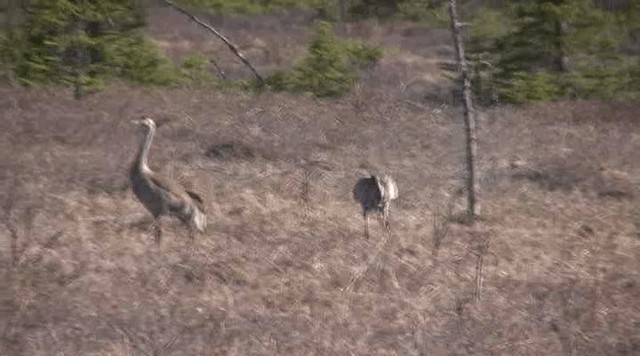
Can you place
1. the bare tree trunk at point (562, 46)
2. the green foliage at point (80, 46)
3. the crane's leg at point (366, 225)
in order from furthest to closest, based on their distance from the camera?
1. the bare tree trunk at point (562, 46)
2. the green foliage at point (80, 46)
3. the crane's leg at point (366, 225)

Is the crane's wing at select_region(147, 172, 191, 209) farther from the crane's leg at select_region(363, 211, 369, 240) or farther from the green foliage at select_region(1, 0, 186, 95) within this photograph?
the green foliage at select_region(1, 0, 186, 95)

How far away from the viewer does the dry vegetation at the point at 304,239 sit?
8.41 m

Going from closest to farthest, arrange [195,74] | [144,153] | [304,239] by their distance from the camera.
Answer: [304,239]
[144,153]
[195,74]

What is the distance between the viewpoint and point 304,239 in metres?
11.0

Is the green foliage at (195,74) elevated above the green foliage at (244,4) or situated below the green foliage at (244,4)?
above

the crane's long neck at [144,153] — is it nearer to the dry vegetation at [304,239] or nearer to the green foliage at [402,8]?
the dry vegetation at [304,239]

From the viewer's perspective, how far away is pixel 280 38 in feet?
130

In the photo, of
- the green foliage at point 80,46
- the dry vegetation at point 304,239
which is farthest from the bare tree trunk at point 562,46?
the green foliage at point 80,46

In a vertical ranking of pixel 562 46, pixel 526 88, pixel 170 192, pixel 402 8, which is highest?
pixel 170 192

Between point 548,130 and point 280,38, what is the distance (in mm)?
20818

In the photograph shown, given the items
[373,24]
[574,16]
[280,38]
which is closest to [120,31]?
[574,16]

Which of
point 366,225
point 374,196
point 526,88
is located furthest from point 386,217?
point 526,88

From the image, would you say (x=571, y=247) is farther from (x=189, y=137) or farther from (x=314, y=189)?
(x=189, y=137)

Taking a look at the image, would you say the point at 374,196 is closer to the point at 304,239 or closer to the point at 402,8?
the point at 304,239
